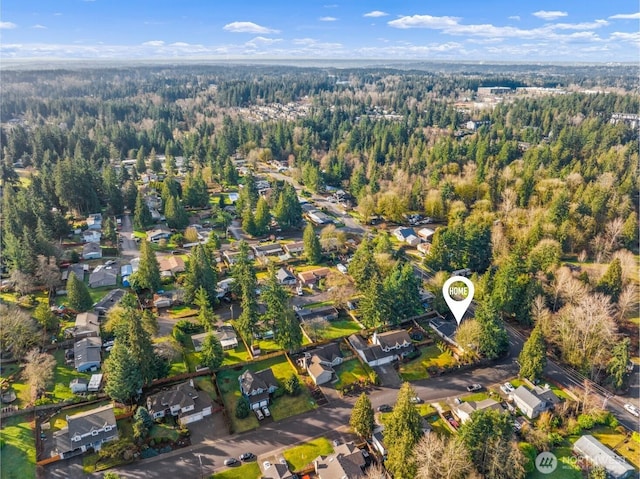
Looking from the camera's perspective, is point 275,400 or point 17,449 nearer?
point 17,449

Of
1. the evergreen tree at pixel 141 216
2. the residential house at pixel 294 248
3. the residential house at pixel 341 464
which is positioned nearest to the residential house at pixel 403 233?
the residential house at pixel 294 248

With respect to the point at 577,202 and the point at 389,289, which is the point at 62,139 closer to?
the point at 389,289

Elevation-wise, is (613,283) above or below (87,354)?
above

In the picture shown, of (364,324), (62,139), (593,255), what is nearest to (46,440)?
(364,324)

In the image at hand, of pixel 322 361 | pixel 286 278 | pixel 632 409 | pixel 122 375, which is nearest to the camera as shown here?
pixel 122 375

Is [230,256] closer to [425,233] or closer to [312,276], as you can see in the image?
[312,276]

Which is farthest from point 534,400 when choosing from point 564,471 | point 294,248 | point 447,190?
point 447,190

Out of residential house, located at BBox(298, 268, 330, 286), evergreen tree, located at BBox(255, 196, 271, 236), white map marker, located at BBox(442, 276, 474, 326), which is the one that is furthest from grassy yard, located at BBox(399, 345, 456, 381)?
evergreen tree, located at BBox(255, 196, 271, 236)
